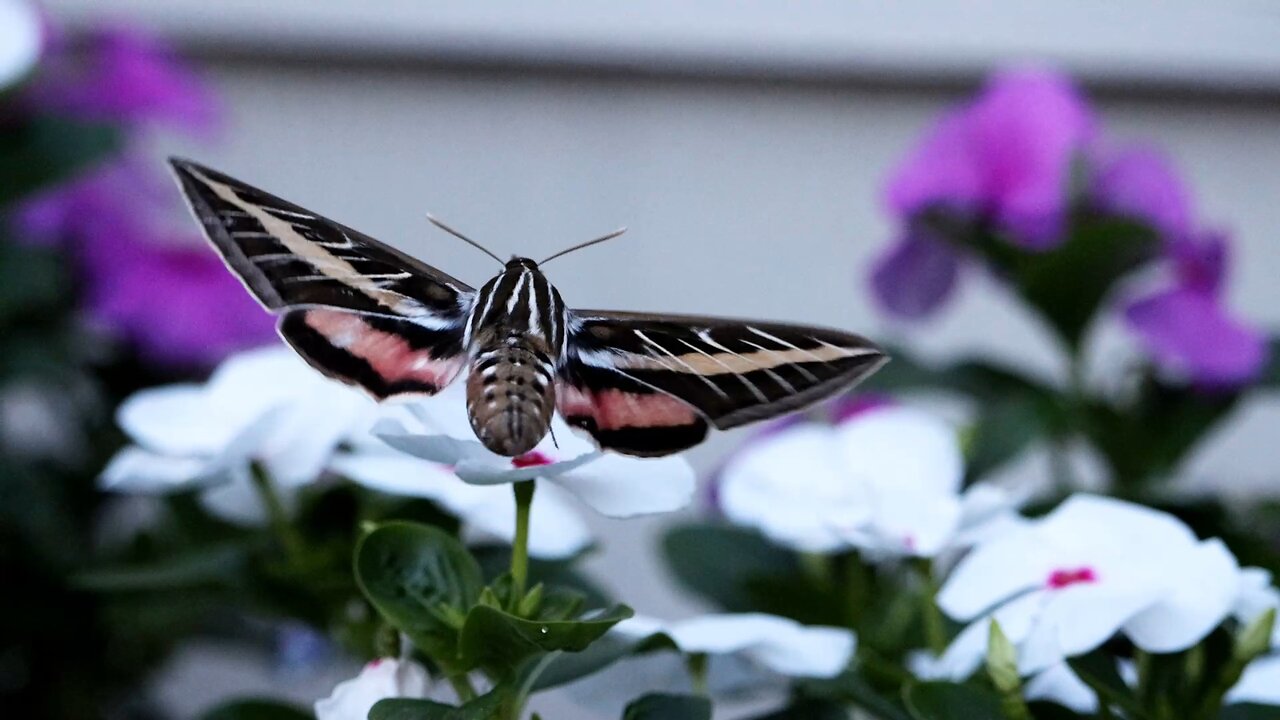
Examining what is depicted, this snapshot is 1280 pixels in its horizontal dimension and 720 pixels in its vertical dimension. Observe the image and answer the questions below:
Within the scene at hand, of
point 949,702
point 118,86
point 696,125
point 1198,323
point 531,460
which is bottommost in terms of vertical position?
point 949,702

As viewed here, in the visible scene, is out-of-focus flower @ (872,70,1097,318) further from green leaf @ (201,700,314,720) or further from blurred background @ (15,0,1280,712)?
blurred background @ (15,0,1280,712)

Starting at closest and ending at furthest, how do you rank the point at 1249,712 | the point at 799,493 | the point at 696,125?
the point at 1249,712 < the point at 799,493 < the point at 696,125

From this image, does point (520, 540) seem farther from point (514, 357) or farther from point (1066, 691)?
point (1066, 691)

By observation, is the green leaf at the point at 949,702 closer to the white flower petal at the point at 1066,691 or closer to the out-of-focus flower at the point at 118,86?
the white flower petal at the point at 1066,691

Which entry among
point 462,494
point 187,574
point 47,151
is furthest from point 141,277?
point 462,494

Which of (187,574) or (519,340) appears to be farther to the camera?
(187,574)
